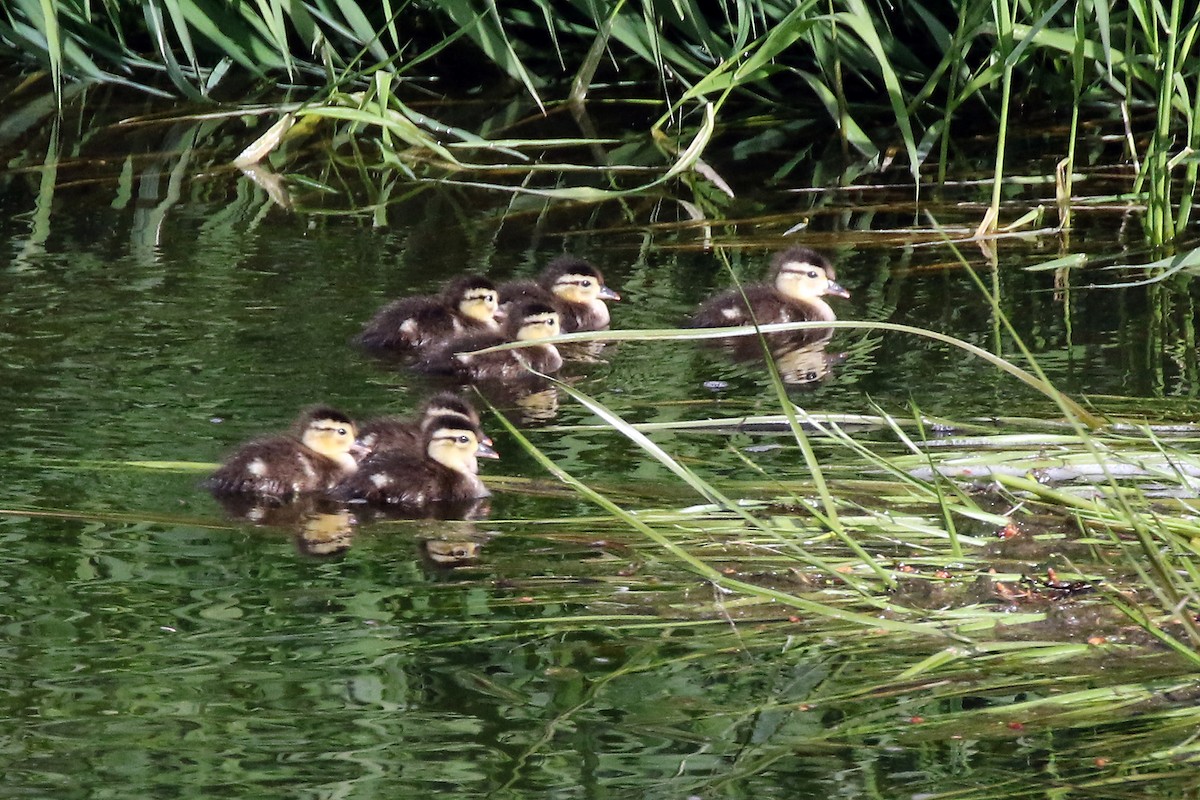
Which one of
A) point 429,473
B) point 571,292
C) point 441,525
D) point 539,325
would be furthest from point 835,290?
point 441,525

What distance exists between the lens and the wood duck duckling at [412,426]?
412cm

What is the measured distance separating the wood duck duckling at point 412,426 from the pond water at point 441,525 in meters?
0.15

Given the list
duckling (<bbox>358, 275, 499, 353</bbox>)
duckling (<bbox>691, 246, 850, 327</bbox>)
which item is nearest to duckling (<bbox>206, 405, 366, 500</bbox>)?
duckling (<bbox>358, 275, 499, 353</bbox>)

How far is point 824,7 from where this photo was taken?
6949 mm

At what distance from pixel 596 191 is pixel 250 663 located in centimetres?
386

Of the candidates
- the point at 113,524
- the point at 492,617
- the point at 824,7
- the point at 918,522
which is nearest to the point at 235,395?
the point at 113,524

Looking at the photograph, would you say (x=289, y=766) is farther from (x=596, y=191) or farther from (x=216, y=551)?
(x=596, y=191)

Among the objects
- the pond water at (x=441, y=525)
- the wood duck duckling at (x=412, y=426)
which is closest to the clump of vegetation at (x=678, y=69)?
the pond water at (x=441, y=525)

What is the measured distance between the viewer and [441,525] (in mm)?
3703

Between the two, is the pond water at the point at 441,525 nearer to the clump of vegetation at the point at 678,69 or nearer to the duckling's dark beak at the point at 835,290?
the duckling's dark beak at the point at 835,290

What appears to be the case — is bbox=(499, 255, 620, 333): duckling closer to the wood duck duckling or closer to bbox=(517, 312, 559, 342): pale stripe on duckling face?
bbox=(517, 312, 559, 342): pale stripe on duckling face

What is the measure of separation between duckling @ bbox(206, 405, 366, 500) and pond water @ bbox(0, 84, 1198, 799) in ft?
0.32

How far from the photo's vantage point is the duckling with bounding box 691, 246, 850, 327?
532 cm

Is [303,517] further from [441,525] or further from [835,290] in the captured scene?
[835,290]
